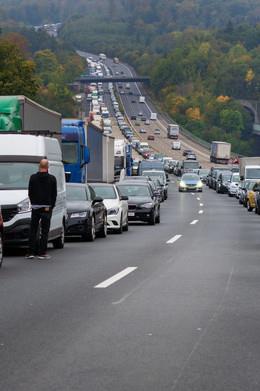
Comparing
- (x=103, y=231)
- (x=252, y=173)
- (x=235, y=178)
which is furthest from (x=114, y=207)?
(x=235, y=178)

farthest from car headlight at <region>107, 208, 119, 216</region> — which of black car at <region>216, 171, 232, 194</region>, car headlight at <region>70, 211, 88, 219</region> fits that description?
black car at <region>216, 171, 232, 194</region>

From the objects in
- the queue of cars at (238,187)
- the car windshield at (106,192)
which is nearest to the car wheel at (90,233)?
the car windshield at (106,192)

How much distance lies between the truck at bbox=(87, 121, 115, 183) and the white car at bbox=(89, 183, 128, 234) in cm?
1318

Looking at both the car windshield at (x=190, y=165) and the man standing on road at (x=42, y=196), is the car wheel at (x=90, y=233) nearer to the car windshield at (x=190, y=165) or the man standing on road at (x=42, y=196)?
the man standing on road at (x=42, y=196)

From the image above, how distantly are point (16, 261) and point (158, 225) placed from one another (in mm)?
15732

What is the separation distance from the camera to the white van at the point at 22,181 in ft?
66.6

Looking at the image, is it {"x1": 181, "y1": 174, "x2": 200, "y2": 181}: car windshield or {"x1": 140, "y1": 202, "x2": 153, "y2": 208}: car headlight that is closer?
{"x1": 140, "y1": 202, "x2": 153, "y2": 208}: car headlight

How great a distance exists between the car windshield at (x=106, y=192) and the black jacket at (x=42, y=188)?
11054 millimetres

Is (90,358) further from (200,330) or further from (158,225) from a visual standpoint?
(158,225)

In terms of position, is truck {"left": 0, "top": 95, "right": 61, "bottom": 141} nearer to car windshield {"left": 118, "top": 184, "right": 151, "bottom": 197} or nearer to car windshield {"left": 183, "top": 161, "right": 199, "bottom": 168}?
car windshield {"left": 118, "top": 184, "right": 151, "bottom": 197}

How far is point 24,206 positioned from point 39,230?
0.99 metres

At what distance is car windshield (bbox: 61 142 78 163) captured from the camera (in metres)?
39.4

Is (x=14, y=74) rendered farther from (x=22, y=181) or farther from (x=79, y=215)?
(x=22, y=181)

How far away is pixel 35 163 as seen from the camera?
71.7ft
